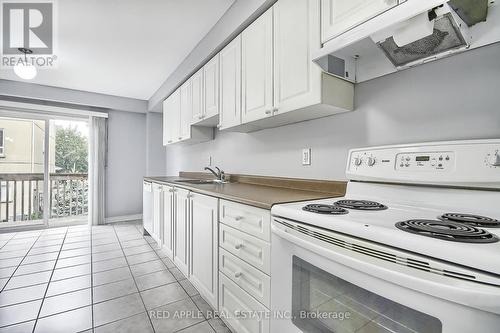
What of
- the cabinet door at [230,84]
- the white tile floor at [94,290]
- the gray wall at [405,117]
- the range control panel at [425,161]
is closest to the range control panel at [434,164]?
the range control panel at [425,161]

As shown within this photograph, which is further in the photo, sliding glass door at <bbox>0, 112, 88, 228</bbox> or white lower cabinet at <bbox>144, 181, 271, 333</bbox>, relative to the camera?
sliding glass door at <bbox>0, 112, 88, 228</bbox>

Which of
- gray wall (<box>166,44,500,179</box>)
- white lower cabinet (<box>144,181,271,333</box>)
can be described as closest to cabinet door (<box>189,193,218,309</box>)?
white lower cabinet (<box>144,181,271,333</box>)

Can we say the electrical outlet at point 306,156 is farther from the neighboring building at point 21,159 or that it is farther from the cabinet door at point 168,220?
the neighboring building at point 21,159

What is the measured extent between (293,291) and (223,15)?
2.28m

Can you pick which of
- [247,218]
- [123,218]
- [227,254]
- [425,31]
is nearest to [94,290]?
[227,254]

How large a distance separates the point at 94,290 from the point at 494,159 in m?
2.73

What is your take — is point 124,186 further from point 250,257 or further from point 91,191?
point 250,257

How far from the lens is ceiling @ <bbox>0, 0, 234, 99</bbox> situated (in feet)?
6.84

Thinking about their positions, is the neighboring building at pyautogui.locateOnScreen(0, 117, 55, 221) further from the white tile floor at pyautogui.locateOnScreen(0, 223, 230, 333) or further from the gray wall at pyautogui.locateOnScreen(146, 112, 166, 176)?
the gray wall at pyautogui.locateOnScreen(146, 112, 166, 176)

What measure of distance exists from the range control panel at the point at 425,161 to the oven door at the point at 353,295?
0.62m

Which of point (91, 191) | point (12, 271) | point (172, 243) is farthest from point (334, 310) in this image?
point (91, 191)

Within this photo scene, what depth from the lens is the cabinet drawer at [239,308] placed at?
122 centimetres

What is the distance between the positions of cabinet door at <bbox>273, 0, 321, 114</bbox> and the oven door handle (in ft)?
2.85

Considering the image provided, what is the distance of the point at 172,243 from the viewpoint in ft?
8.02
